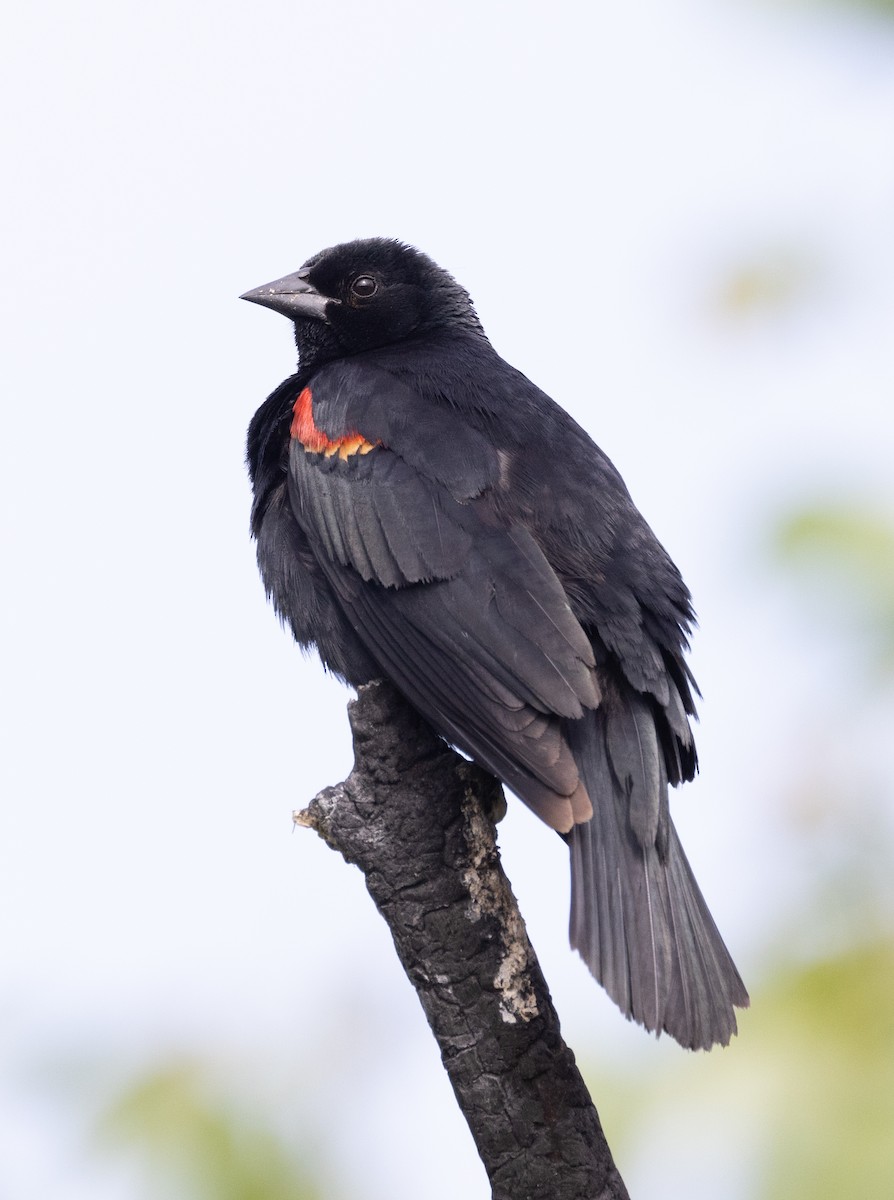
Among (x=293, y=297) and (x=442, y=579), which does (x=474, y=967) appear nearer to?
(x=442, y=579)

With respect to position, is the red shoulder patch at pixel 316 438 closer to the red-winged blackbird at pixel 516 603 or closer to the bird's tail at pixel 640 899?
the red-winged blackbird at pixel 516 603

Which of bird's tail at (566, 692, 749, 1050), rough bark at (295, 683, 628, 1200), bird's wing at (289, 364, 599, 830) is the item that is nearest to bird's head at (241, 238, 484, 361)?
bird's wing at (289, 364, 599, 830)

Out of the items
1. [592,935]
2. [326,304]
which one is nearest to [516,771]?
[592,935]

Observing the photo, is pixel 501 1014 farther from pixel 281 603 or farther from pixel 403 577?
pixel 281 603

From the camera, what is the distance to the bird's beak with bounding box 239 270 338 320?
5.14 meters

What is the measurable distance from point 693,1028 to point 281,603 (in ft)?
6.09

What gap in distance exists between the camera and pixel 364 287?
5.17 meters

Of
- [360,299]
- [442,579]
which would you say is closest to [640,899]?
[442,579]

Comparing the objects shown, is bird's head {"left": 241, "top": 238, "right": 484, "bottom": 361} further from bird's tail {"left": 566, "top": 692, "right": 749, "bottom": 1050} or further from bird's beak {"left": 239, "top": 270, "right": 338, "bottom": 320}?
bird's tail {"left": 566, "top": 692, "right": 749, "bottom": 1050}

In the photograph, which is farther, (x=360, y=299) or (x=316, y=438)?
(x=360, y=299)

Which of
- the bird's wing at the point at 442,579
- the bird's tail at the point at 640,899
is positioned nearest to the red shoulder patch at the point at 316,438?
the bird's wing at the point at 442,579

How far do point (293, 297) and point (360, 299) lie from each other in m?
0.24

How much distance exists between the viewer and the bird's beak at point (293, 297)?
16.9ft

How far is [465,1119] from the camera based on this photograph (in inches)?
126
